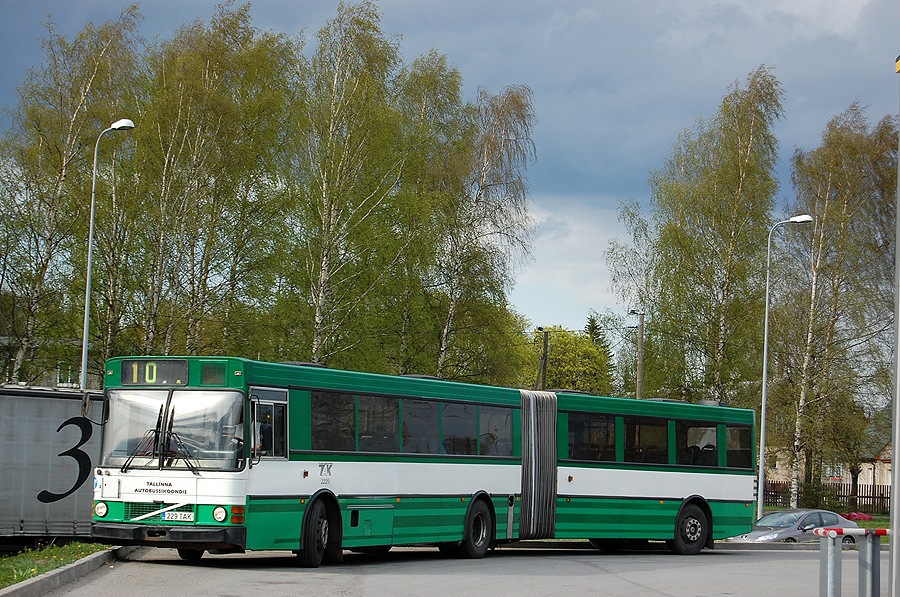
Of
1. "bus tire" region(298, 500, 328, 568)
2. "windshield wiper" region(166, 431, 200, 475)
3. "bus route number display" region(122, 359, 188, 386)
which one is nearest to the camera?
"windshield wiper" region(166, 431, 200, 475)

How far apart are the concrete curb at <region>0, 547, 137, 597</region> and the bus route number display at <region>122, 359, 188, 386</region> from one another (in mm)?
2447

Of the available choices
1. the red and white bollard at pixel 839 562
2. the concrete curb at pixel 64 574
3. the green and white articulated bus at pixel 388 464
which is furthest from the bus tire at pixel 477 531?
the red and white bollard at pixel 839 562

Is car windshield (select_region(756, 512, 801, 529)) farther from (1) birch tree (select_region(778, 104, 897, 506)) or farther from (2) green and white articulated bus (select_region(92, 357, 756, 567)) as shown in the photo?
(1) birch tree (select_region(778, 104, 897, 506))

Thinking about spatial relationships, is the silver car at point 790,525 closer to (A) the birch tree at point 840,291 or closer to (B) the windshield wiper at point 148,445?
(A) the birch tree at point 840,291

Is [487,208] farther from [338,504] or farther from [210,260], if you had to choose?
[338,504]

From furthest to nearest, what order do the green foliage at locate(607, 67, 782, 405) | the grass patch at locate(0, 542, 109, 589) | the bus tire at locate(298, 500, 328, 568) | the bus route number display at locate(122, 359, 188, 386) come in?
1. the green foliage at locate(607, 67, 782, 405)
2. the bus tire at locate(298, 500, 328, 568)
3. the bus route number display at locate(122, 359, 188, 386)
4. the grass patch at locate(0, 542, 109, 589)

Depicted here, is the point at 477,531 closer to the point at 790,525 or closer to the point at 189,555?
the point at 189,555

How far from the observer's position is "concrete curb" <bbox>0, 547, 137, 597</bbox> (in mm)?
12406

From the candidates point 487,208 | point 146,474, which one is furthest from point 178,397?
point 487,208

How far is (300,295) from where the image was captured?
3931cm

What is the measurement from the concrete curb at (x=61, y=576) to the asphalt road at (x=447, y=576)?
4.9 inches

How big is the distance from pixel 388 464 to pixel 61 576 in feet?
21.9

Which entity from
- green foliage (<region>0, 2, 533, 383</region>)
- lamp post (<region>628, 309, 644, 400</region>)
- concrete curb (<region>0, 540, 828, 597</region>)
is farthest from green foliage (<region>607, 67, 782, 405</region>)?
Answer: concrete curb (<region>0, 540, 828, 597</region>)

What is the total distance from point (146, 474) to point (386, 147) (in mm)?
24521
